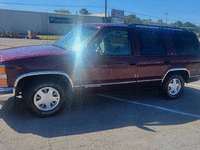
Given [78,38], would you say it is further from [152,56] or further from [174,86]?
[174,86]

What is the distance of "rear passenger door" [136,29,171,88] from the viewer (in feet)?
15.5

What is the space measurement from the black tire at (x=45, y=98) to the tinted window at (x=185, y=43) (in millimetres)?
3314

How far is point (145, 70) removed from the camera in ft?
15.7

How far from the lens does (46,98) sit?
390 centimetres

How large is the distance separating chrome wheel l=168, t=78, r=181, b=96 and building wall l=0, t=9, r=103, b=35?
3507 cm

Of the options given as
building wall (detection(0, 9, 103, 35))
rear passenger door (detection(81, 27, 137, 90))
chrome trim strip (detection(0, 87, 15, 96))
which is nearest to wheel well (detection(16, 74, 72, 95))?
chrome trim strip (detection(0, 87, 15, 96))

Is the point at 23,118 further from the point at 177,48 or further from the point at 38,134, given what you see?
the point at 177,48

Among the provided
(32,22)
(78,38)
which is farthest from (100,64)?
(32,22)

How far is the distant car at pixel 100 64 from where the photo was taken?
3697 mm

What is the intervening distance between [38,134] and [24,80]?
1079 mm

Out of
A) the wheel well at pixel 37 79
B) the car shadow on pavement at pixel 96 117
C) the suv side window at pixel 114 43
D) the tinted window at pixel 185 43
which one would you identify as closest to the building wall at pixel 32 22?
the tinted window at pixel 185 43

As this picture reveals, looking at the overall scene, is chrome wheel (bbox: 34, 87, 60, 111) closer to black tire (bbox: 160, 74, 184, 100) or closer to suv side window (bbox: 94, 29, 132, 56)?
suv side window (bbox: 94, 29, 132, 56)

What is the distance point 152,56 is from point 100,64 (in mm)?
1479

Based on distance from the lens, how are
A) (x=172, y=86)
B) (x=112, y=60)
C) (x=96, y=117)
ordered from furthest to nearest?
(x=172, y=86) → (x=112, y=60) → (x=96, y=117)
